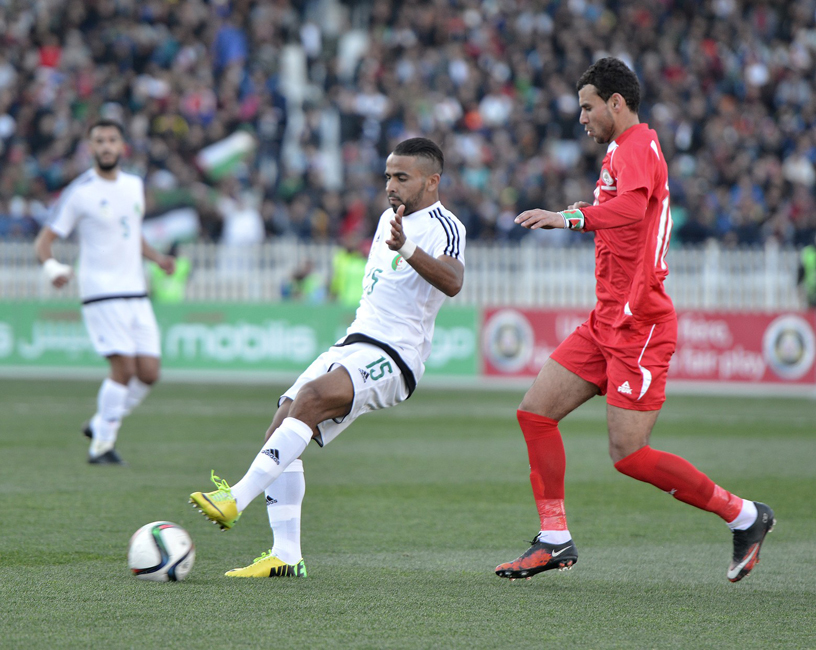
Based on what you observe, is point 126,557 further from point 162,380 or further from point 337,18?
point 337,18

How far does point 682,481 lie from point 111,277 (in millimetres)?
5445

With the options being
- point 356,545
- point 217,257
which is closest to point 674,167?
point 217,257

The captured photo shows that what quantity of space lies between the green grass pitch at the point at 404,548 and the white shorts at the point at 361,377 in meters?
0.67

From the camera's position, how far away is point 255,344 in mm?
18156

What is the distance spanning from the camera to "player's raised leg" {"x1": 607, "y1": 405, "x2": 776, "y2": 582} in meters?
5.17

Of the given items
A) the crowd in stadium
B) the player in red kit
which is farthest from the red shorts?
the crowd in stadium

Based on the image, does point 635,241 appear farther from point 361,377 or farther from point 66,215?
point 66,215

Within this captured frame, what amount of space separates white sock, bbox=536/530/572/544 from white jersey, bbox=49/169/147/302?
4.95 metres

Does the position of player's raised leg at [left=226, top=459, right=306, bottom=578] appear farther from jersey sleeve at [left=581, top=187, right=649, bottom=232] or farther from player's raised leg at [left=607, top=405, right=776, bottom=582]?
jersey sleeve at [left=581, top=187, right=649, bottom=232]

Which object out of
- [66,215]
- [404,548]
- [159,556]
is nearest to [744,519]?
[404,548]

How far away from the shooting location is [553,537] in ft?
17.4

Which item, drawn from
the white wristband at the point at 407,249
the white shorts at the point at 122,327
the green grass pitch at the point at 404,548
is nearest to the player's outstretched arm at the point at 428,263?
the white wristband at the point at 407,249

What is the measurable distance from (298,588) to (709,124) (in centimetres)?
1991

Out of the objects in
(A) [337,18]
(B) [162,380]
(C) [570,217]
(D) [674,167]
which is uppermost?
(A) [337,18]
